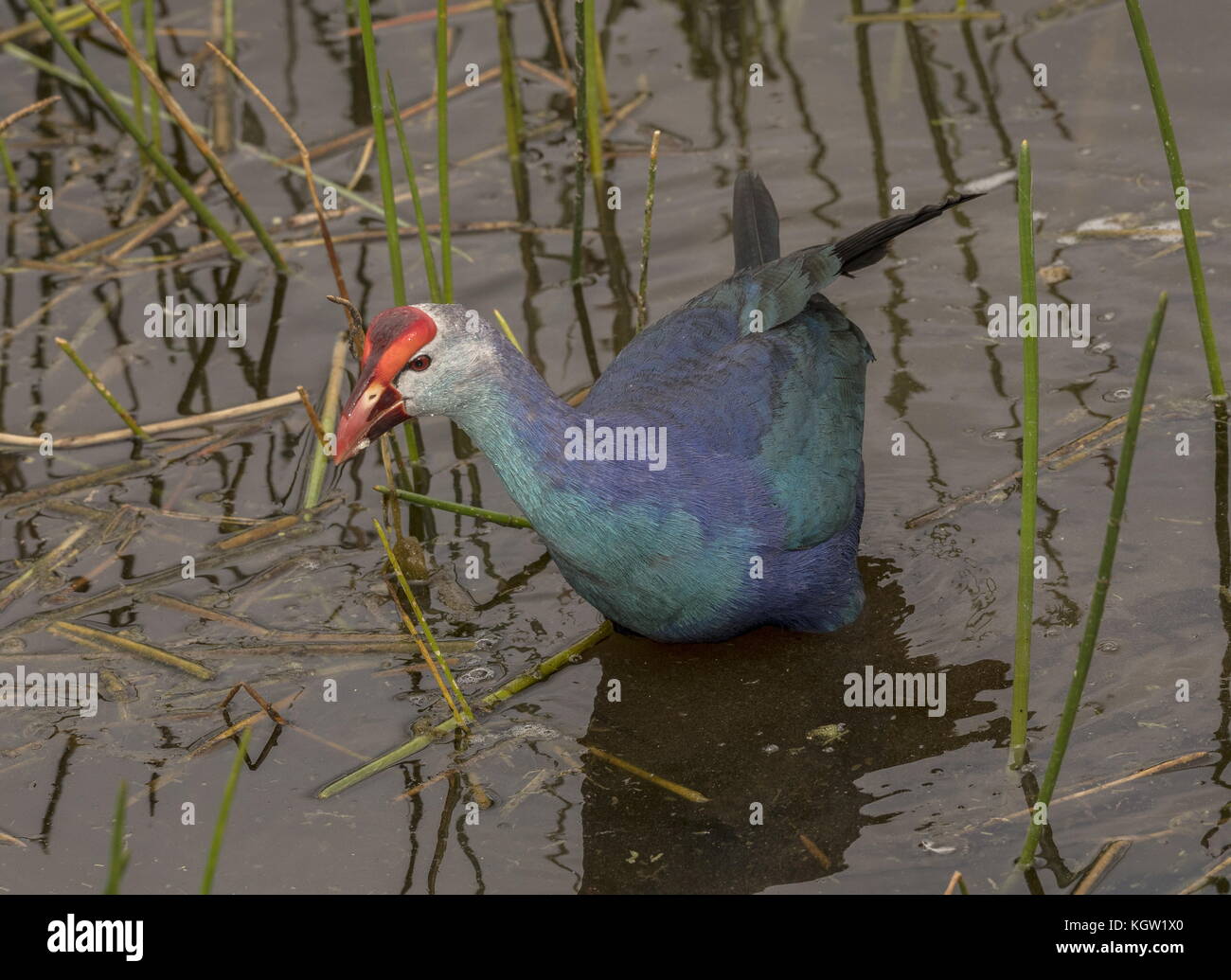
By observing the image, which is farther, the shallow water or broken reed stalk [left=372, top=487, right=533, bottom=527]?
broken reed stalk [left=372, top=487, right=533, bottom=527]

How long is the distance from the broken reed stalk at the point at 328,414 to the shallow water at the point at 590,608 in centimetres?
9

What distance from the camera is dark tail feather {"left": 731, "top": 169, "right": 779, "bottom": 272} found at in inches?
169

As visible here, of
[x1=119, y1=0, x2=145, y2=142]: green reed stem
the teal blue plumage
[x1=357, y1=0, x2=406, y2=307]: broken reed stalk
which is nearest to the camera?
the teal blue plumage

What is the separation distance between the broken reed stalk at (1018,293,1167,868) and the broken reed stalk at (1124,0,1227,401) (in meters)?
1.11

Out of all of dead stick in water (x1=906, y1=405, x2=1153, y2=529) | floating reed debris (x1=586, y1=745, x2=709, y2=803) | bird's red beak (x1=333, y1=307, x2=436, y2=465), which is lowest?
floating reed debris (x1=586, y1=745, x2=709, y2=803)

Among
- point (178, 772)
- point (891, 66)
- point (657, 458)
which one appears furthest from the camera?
point (891, 66)

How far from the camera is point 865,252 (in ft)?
12.8

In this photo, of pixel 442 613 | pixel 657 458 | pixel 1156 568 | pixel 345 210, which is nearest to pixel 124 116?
pixel 345 210

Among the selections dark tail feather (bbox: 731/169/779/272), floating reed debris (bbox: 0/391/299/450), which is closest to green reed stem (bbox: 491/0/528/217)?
floating reed debris (bbox: 0/391/299/450)

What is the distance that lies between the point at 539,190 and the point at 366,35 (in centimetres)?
199

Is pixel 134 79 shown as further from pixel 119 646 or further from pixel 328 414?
pixel 119 646

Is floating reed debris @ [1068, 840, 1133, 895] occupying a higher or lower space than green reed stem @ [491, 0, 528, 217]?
lower

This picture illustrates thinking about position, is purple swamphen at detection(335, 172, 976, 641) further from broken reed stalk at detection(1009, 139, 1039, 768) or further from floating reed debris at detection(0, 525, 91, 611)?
floating reed debris at detection(0, 525, 91, 611)

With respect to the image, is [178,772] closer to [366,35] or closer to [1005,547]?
[366,35]
